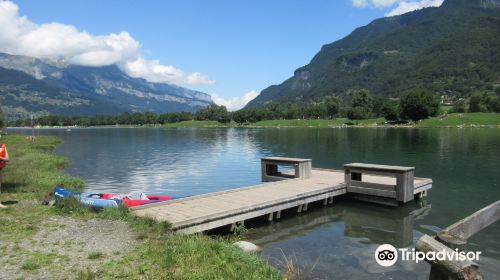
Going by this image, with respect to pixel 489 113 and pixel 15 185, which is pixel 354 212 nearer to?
pixel 15 185

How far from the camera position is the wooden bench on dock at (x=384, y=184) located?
2291cm

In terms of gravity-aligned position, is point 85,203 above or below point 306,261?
above

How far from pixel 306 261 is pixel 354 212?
9154 mm

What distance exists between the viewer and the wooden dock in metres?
16.6

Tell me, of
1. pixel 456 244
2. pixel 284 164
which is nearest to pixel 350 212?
pixel 284 164

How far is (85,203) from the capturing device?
19.2 m

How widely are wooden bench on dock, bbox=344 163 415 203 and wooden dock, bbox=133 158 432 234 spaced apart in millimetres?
298

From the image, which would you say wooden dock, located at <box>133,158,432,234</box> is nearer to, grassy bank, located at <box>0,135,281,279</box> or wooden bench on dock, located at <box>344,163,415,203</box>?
wooden bench on dock, located at <box>344,163,415,203</box>

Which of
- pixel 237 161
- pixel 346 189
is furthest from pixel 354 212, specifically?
pixel 237 161

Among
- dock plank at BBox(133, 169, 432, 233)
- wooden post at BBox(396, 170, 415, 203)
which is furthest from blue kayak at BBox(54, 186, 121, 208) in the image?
wooden post at BBox(396, 170, 415, 203)

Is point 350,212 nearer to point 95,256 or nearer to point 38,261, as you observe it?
point 95,256

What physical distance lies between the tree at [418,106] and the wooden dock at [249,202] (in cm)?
14060

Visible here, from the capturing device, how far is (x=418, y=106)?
6107 inches

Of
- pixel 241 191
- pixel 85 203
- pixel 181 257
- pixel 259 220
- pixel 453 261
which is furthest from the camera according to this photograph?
pixel 241 191
